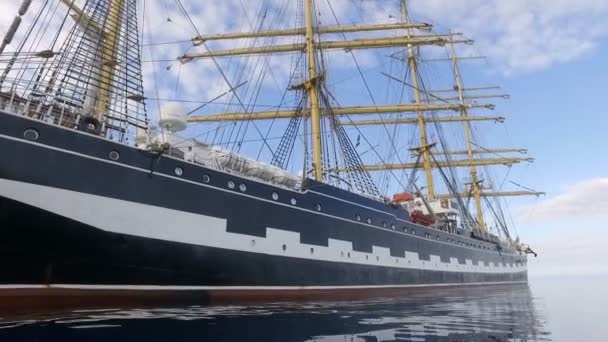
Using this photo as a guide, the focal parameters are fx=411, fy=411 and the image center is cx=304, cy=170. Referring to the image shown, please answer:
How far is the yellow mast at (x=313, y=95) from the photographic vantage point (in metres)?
16.2

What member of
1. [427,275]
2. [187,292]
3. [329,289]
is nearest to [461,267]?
[427,275]

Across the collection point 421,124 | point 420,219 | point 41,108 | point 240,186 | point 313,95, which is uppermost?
point 421,124

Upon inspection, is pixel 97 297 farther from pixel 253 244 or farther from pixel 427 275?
pixel 427 275

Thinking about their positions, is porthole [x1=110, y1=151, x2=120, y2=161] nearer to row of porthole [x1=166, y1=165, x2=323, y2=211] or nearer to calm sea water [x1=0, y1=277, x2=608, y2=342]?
row of porthole [x1=166, y1=165, x2=323, y2=211]

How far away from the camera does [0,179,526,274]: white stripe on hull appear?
7414 mm

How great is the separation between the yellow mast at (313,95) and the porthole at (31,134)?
9.86 m

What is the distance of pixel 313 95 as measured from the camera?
680 inches

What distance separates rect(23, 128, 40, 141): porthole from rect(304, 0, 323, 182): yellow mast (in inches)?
388

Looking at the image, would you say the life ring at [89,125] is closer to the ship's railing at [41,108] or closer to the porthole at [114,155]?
the ship's railing at [41,108]

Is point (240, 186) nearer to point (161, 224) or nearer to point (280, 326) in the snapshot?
point (161, 224)

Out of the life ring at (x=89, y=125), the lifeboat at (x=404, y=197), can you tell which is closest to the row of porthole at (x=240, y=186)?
the life ring at (x=89, y=125)

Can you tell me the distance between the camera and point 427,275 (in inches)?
687

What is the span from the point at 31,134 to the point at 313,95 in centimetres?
1143

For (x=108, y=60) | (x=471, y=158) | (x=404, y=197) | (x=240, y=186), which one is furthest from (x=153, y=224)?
(x=471, y=158)
